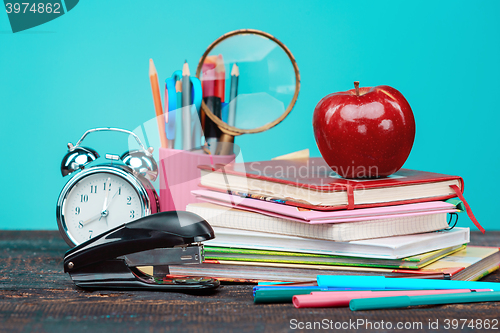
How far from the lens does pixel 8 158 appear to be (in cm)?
134

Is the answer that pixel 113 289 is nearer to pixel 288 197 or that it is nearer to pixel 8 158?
pixel 288 197

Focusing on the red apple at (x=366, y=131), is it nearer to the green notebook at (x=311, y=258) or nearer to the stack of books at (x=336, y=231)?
the stack of books at (x=336, y=231)

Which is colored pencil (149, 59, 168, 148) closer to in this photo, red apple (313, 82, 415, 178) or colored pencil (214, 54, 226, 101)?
colored pencil (214, 54, 226, 101)

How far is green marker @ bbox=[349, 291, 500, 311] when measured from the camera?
1.56 feet

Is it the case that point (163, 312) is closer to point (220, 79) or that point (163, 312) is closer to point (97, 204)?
point (97, 204)

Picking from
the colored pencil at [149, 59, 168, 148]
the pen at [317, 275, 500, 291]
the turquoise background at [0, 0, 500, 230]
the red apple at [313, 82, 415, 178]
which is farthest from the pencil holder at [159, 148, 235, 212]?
the turquoise background at [0, 0, 500, 230]

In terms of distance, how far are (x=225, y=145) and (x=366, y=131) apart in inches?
12.3

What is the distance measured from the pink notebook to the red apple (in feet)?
0.24

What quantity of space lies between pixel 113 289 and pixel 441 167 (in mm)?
1113

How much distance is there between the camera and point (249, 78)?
900mm

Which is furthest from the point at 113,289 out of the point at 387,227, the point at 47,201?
the point at 47,201

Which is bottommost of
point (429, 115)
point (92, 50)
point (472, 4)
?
point (429, 115)

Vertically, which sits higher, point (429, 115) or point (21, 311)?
point (429, 115)

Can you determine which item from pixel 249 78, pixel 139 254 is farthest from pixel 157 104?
pixel 139 254
